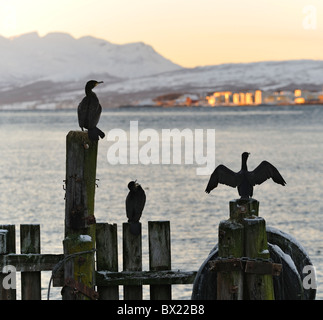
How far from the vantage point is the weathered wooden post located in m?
9.16

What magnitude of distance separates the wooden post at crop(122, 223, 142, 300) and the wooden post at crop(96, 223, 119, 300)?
0.39ft

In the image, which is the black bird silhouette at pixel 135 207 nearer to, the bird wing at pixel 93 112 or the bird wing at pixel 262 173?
the bird wing at pixel 93 112

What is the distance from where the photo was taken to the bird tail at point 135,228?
10.1m

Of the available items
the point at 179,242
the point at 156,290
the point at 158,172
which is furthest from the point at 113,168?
the point at 156,290

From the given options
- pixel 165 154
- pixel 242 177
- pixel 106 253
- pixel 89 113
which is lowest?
pixel 106 253

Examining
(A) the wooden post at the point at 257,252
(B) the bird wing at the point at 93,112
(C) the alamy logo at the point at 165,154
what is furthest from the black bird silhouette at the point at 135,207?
(C) the alamy logo at the point at 165,154

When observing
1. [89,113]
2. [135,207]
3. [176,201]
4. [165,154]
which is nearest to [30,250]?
[135,207]

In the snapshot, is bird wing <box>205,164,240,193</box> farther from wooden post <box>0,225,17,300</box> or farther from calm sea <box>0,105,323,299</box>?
calm sea <box>0,105,323,299</box>

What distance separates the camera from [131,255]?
400 inches

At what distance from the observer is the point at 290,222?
2775 centimetres

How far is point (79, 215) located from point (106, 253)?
61 centimetres

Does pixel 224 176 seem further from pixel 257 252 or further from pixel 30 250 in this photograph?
pixel 30 250

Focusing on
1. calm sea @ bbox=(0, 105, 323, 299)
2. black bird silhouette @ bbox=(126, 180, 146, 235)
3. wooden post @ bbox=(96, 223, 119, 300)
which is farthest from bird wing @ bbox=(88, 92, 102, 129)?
calm sea @ bbox=(0, 105, 323, 299)
